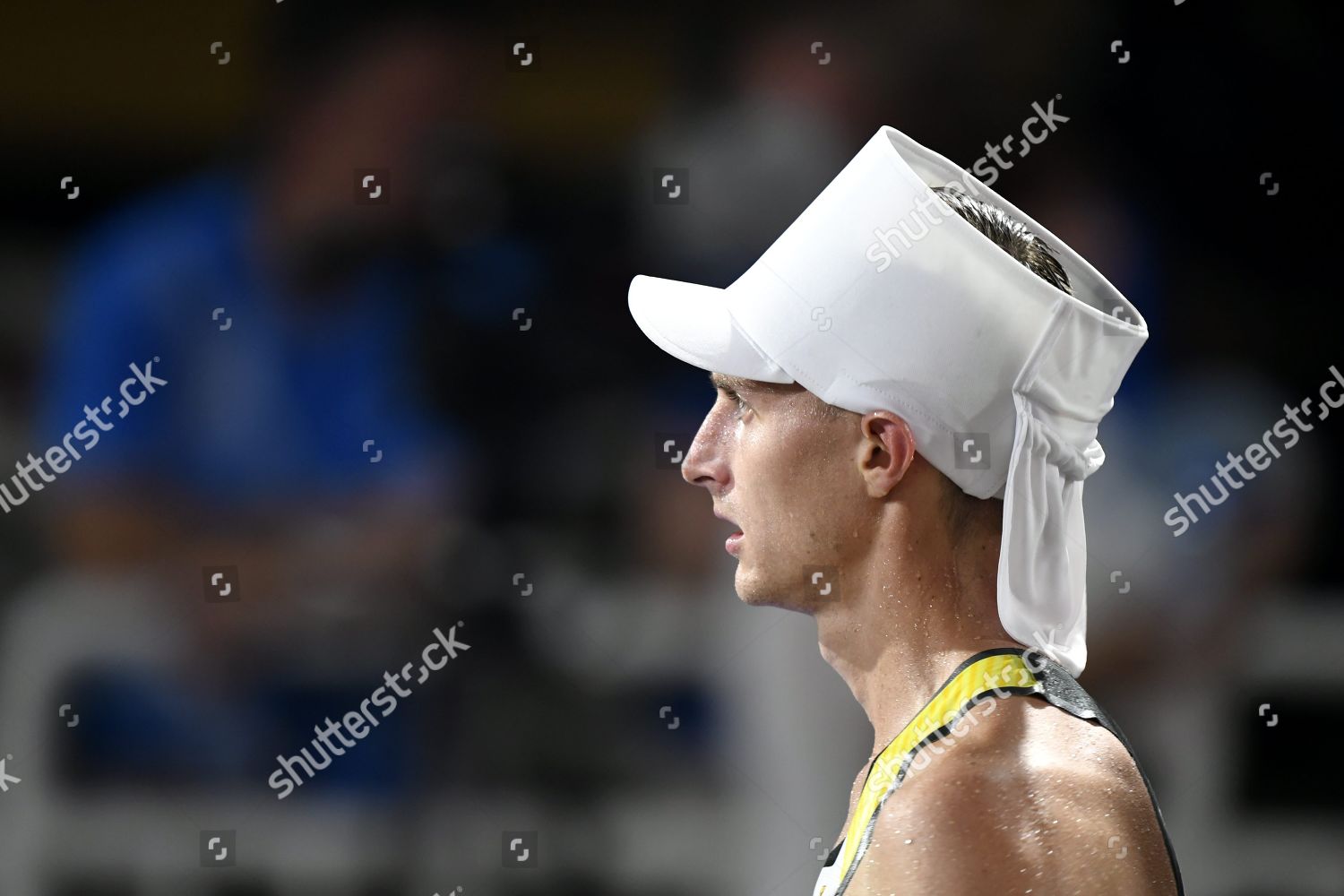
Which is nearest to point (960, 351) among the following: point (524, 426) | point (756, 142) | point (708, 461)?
point (708, 461)

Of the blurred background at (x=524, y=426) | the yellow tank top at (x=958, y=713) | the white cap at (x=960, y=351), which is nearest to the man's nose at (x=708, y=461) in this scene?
the white cap at (x=960, y=351)

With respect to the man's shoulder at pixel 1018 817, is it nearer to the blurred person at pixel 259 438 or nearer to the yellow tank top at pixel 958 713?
the yellow tank top at pixel 958 713

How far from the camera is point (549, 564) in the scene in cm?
422

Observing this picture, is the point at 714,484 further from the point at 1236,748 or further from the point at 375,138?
the point at 375,138

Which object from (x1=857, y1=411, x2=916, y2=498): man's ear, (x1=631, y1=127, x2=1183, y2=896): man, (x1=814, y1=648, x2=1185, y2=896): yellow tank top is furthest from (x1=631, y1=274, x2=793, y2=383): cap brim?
(x1=814, y1=648, x2=1185, y2=896): yellow tank top

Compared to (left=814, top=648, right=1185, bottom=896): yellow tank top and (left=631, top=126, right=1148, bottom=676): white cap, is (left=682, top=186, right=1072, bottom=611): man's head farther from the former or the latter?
(left=814, top=648, right=1185, bottom=896): yellow tank top

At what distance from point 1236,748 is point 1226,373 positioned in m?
1.22

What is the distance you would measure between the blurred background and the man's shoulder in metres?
2.10

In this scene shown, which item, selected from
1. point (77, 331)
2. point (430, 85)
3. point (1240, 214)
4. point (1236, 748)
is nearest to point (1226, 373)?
point (1240, 214)

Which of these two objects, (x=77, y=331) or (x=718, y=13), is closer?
(x=77, y=331)

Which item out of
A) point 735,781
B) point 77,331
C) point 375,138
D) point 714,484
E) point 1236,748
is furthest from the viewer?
point 375,138

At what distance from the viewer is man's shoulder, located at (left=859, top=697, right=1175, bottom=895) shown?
55.6 inches

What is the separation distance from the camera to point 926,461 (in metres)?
1.70

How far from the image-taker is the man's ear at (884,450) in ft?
5.52
